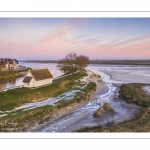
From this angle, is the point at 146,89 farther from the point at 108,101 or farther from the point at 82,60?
the point at 82,60

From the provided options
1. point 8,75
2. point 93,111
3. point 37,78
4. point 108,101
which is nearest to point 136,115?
point 108,101

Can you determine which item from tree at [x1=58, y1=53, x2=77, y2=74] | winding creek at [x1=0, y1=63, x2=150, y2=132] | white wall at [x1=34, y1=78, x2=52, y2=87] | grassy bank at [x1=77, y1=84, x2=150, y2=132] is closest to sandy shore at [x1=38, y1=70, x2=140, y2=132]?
winding creek at [x1=0, y1=63, x2=150, y2=132]

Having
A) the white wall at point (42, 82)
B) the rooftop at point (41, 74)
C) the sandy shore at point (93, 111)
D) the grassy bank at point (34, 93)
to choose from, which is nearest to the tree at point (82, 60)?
the sandy shore at point (93, 111)

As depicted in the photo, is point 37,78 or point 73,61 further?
point 37,78

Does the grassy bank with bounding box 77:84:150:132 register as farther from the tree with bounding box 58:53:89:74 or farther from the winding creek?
the tree with bounding box 58:53:89:74
